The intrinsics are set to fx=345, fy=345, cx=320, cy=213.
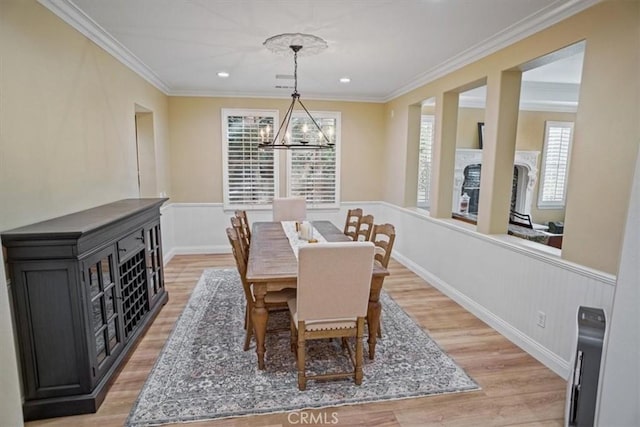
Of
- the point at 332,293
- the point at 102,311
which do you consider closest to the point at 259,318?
the point at 332,293

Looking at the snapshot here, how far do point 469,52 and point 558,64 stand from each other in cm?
151

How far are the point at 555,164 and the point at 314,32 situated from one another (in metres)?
6.10

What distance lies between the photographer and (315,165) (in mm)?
6059

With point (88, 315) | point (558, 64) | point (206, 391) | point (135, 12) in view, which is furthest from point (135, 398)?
point (558, 64)

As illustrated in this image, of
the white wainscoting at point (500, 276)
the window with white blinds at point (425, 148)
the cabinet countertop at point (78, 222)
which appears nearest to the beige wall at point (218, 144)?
the white wainscoting at point (500, 276)

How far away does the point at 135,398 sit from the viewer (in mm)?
2328

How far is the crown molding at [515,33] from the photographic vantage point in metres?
2.48

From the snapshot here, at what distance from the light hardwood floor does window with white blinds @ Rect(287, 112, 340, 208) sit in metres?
3.02

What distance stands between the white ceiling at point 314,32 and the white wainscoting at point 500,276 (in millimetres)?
1880

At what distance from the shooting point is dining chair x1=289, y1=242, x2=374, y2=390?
7.17 feet

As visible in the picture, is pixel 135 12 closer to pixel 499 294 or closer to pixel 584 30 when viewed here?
pixel 584 30

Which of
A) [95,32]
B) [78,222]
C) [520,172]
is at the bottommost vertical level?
[78,222]

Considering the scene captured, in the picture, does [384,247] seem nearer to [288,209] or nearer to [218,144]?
[288,209]

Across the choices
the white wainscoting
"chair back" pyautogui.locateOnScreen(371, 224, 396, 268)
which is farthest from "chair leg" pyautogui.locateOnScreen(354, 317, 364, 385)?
the white wainscoting
